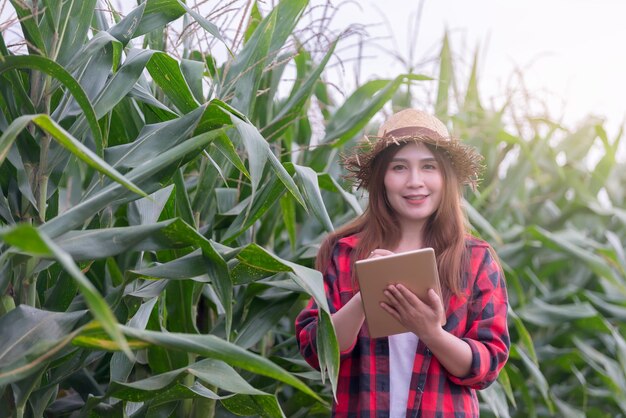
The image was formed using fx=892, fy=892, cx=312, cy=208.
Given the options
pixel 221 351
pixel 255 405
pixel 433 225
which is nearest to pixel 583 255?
pixel 433 225

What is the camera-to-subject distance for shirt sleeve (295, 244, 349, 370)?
124cm

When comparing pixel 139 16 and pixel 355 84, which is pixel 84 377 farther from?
Answer: pixel 355 84

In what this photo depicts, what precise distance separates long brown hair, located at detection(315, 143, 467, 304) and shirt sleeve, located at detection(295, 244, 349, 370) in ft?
0.05

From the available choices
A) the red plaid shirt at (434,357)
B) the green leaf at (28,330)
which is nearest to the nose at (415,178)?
the red plaid shirt at (434,357)

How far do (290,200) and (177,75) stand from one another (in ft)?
1.30

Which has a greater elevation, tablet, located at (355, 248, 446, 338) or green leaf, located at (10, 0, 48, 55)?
green leaf, located at (10, 0, 48, 55)

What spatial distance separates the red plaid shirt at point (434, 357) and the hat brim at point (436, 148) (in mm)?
109

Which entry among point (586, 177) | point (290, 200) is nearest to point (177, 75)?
point (290, 200)

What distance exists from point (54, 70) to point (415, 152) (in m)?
0.51

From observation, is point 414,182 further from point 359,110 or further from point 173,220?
point 359,110

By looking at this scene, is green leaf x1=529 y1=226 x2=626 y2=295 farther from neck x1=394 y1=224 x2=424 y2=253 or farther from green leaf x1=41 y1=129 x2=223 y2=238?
green leaf x1=41 y1=129 x2=223 y2=238

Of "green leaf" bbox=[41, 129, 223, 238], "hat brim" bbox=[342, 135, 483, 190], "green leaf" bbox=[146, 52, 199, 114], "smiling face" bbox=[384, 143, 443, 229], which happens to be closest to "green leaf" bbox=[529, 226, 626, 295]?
"hat brim" bbox=[342, 135, 483, 190]

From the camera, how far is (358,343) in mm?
1249

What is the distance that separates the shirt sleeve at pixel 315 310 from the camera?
48.7 inches
